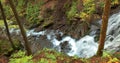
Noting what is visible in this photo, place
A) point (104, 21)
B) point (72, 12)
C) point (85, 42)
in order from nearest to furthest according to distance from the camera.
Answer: point (104, 21), point (85, 42), point (72, 12)

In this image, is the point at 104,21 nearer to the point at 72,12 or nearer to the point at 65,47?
the point at 65,47

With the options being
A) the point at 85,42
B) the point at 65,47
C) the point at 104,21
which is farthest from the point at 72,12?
the point at 104,21

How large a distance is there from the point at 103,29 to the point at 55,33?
11.8m

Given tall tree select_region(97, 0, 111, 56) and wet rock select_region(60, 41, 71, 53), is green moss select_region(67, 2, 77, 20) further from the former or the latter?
tall tree select_region(97, 0, 111, 56)

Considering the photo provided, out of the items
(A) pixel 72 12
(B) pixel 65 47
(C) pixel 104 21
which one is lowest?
(C) pixel 104 21

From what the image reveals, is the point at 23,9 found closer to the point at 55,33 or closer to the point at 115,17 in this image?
the point at 55,33

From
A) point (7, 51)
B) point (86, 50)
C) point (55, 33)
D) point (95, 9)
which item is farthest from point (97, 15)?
point (7, 51)

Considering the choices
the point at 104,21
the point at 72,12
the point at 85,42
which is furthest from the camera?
the point at 72,12

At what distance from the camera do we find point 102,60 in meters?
9.83

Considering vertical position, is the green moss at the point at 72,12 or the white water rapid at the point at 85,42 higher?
the green moss at the point at 72,12

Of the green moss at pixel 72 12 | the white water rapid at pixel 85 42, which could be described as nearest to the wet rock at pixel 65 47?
the white water rapid at pixel 85 42

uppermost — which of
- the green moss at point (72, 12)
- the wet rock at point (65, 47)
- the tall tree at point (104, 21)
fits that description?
the green moss at point (72, 12)

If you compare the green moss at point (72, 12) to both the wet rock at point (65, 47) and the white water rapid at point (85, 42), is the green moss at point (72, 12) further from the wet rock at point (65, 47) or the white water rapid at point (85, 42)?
the wet rock at point (65, 47)

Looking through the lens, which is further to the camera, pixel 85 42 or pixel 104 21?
pixel 85 42
